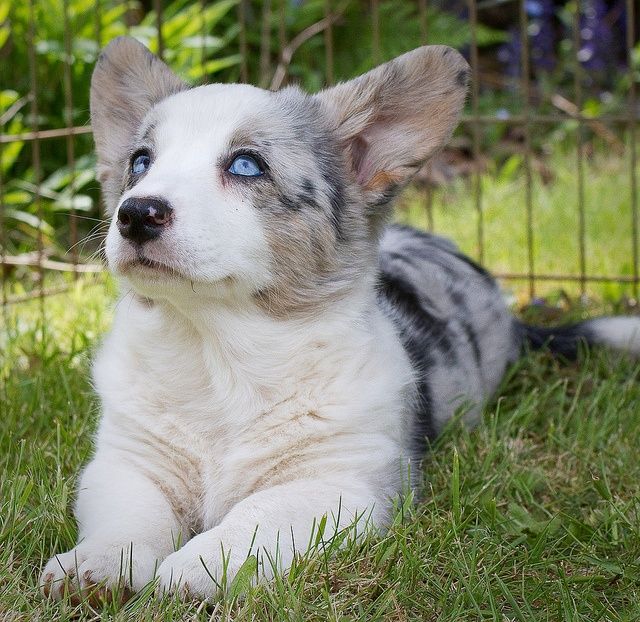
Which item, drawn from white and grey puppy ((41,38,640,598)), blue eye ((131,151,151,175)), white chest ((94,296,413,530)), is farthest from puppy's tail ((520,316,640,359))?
blue eye ((131,151,151,175))

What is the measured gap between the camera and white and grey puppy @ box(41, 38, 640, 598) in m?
2.57

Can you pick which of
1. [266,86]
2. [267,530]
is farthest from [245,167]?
[266,86]

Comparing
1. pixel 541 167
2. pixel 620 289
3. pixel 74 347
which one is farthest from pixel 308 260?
pixel 541 167

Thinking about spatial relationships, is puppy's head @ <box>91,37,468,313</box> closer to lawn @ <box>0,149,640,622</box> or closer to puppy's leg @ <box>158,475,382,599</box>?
puppy's leg @ <box>158,475,382,599</box>

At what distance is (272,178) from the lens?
280 centimetres

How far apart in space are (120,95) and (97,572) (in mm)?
1626

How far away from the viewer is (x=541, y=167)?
818cm

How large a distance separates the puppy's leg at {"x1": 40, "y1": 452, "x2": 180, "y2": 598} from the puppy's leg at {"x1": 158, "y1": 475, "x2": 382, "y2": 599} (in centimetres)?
10

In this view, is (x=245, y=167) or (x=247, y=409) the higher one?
(x=245, y=167)

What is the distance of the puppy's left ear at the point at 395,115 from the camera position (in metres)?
2.92

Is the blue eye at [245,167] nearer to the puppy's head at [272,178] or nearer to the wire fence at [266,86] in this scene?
the puppy's head at [272,178]

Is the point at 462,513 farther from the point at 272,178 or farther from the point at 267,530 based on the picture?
the point at 272,178

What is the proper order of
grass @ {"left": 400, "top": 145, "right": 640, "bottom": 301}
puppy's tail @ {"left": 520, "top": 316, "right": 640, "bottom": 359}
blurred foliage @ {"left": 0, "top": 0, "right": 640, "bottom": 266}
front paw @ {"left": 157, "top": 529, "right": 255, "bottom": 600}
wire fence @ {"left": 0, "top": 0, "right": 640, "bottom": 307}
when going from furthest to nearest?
blurred foliage @ {"left": 0, "top": 0, "right": 640, "bottom": 266} → grass @ {"left": 400, "top": 145, "right": 640, "bottom": 301} → wire fence @ {"left": 0, "top": 0, "right": 640, "bottom": 307} → puppy's tail @ {"left": 520, "top": 316, "right": 640, "bottom": 359} → front paw @ {"left": 157, "top": 529, "right": 255, "bottom": 600}

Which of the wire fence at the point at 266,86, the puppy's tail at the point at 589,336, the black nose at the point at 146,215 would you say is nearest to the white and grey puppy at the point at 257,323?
the black nose at the point at 146,215
